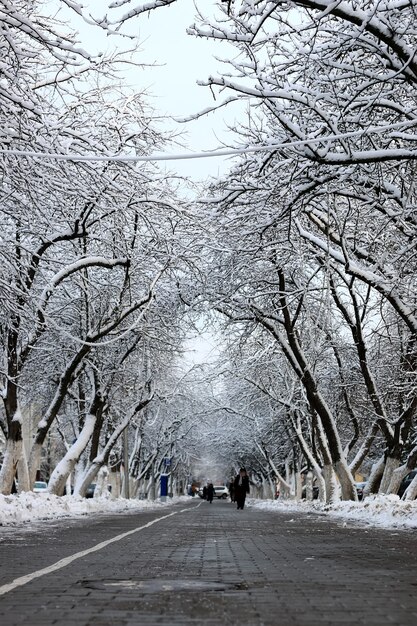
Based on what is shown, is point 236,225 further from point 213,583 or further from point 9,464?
point 213,583

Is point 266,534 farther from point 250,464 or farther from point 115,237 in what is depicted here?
point 250,464

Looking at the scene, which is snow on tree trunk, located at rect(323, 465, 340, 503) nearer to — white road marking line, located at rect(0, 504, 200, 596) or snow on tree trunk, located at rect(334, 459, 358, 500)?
snow on tree trunk, located at rect(334, 459, 358, 500)

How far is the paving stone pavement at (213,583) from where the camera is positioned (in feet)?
Answer: 20.2

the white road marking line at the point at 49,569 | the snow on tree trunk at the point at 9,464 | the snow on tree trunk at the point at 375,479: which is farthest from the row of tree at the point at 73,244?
the snow on tree trunk at the point at 375,479

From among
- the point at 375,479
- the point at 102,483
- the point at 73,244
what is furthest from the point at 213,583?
the point at 102,483

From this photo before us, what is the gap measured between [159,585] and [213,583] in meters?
0.48

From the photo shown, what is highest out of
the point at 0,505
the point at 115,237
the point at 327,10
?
the point at 115,237

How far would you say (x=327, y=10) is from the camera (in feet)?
38.7

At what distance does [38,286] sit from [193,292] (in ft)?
18.4

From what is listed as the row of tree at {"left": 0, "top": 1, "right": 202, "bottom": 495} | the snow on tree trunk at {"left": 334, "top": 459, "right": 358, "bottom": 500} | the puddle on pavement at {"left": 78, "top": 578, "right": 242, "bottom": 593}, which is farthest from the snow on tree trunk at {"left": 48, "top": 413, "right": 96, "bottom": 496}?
the puddle on pavement at {"left": 78, "top": 578, "right": 242, "bottom": 593}

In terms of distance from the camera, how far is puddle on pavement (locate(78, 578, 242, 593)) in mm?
7719

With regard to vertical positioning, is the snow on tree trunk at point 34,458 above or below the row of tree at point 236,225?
below

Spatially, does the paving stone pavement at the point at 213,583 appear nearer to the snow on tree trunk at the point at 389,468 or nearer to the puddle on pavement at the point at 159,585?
the puddle on pavement at the point at 159,585

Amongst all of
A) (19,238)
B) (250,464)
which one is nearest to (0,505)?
(19,238)
